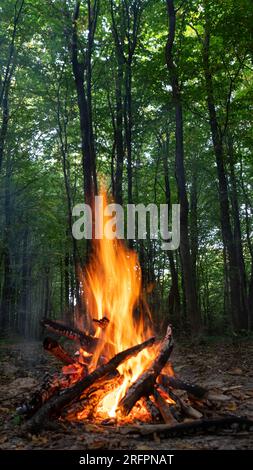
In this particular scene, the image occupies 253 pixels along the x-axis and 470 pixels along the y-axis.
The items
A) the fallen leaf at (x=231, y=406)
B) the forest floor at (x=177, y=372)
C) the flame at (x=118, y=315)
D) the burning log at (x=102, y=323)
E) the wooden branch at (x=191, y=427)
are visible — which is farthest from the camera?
the burning log at (x=102, y=323)

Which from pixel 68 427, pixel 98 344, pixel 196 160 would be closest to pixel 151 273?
pixel 196 160

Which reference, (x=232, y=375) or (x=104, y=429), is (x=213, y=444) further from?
(x=232, y=375)

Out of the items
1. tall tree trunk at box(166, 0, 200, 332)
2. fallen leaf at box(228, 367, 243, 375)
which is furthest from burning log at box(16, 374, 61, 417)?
tall tree trunk at box(166, 0, 200, 332)

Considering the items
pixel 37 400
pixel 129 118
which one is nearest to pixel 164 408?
pixel 37 400

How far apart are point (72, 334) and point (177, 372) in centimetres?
464

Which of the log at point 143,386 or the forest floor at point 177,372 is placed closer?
the forest floor at point 177,372

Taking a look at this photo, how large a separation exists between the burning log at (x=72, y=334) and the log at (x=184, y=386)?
4.83 ft

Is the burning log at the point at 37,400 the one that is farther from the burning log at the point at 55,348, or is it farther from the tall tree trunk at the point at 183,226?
the tall tree trunk at the point at 183,226

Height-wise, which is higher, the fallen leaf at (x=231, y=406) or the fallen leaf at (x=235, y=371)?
the fallen leaf at (x=231, y=406)

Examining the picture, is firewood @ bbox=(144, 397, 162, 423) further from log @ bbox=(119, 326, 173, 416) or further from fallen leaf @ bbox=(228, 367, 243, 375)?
fallen leaf @ bbox=(228, 367, 243, 375)

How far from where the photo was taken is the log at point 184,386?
6968mm

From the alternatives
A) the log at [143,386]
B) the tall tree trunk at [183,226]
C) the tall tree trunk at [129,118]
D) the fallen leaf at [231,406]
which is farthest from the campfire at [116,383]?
the tall tree trunk at [129,118]

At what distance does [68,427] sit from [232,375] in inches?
216

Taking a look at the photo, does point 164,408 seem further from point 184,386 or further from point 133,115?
point 133,115
